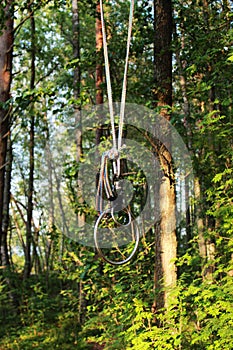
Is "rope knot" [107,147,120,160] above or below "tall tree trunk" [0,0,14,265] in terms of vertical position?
below

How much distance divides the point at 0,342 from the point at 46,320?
5.29ft

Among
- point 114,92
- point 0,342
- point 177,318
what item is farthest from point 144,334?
point 0,342

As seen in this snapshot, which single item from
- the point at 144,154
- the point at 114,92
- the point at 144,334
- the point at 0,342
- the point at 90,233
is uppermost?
the point at 114,92

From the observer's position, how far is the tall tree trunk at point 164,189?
4438 millimetres

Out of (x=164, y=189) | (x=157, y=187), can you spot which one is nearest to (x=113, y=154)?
(x=164, y=189)

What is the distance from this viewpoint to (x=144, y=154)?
6.14 metres

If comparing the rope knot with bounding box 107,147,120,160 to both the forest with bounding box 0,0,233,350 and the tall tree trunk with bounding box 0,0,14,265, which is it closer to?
the forest with bounding box 0,0,233,350

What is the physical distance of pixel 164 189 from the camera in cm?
448

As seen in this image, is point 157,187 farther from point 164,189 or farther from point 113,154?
point 113,154

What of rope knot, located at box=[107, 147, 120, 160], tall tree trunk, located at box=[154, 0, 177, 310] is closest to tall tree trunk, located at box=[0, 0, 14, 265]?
tall tree trunk, located at box=[154, 0, 177, 310]

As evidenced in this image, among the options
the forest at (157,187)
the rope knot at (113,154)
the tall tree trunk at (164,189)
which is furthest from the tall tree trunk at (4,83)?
the rope knot at (113,154)

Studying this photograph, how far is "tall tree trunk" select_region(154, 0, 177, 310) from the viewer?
4438 millimetres

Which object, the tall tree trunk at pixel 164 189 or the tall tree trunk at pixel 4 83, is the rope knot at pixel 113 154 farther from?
the tall tree trunk at pixel 4 83

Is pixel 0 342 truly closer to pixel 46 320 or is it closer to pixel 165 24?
pixel 46 320
